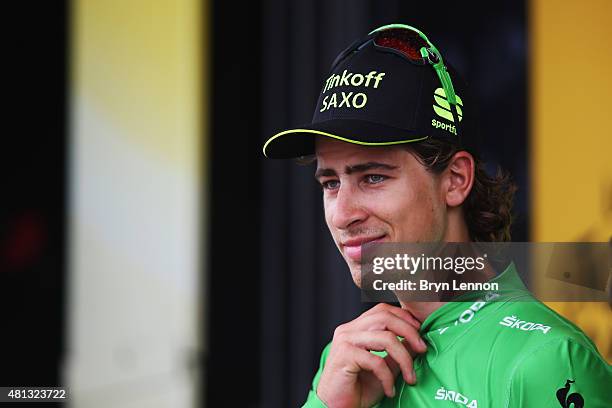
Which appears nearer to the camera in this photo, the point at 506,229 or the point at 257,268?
the point at 506,229

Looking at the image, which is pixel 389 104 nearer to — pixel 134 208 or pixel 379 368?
pixel 379 368

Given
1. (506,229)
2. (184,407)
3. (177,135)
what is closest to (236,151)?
(177,135)

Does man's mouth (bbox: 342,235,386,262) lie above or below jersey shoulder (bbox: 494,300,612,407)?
above

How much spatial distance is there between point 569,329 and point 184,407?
410 centimetres

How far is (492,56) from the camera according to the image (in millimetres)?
2824

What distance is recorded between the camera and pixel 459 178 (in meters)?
1.68

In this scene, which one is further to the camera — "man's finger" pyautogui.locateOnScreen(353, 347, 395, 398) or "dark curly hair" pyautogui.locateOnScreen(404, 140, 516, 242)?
"dark curly hair" pyautogui.locateOnScreen(404, 140, 516, 242)

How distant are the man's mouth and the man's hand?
113 millimetres

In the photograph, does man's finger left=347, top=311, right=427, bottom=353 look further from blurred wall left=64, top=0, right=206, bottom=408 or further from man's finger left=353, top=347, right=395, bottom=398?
blurred wall left=64, top=0, right=206, bottom=408

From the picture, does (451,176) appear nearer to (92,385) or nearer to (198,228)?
(198,228)

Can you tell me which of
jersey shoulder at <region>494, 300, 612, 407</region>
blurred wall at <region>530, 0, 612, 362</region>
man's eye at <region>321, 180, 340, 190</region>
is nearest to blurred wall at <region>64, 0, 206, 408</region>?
blurred wall at <region>530, 0, 612, 362</region>

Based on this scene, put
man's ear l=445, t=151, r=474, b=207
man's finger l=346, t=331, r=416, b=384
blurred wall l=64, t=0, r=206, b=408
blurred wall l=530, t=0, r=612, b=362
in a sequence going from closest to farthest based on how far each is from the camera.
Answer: man's finger l=346, t=331, r=416, b=384 → man's ear l=445, t=151, r=474, b=207 → blurred wall l=530, t=0, r=612, b=362 → blurred wall l=64, t=0, r=206, b=408

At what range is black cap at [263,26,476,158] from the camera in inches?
61.9

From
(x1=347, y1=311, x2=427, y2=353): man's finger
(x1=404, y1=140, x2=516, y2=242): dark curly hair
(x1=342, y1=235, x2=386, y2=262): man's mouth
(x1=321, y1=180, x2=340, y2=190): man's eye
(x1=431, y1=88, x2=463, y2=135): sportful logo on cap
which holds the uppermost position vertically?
(x1=431, y1=88, x2=463, y2=135): sportful logo on cap
